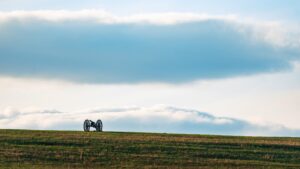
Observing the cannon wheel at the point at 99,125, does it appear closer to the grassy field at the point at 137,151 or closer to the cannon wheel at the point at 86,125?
the cannon wheel at the point at 86,125

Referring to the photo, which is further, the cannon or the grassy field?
the cannon

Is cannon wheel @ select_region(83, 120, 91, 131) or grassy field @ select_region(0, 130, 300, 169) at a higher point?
cannon wheel @ select_region(83, 120, 91, 131)

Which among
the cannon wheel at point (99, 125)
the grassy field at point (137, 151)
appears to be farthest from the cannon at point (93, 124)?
the grassy field at point (137, 151)

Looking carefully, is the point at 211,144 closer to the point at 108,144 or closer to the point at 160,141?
the point at 160,141

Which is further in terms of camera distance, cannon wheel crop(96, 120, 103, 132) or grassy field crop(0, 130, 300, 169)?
cannon wheel crop(96, 120, 103, 132)

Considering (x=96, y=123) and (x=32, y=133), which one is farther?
(x=96, y=123)

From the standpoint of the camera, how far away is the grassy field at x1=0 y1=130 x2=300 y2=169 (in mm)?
62438

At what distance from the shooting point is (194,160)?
64.8m

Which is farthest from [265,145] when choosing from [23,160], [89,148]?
[23,160]

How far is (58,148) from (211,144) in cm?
1394

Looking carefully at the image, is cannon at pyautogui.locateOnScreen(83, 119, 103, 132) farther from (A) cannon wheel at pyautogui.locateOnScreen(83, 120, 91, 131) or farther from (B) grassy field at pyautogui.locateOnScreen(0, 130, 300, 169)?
(B) grassy field at pyautogui.locateOnScreen(0, 130, 300, 169)

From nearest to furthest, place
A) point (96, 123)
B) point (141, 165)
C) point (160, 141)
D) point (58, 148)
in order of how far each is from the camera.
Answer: point (141, 165)
point (58, 148)
point (160, 141)
point (96, 123)

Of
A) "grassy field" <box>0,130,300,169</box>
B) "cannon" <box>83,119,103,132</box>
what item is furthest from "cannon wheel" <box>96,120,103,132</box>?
"grassy field" <box>0,130,300,169</box>

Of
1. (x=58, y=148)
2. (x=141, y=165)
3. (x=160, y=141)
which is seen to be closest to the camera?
(x=141, y=165)
